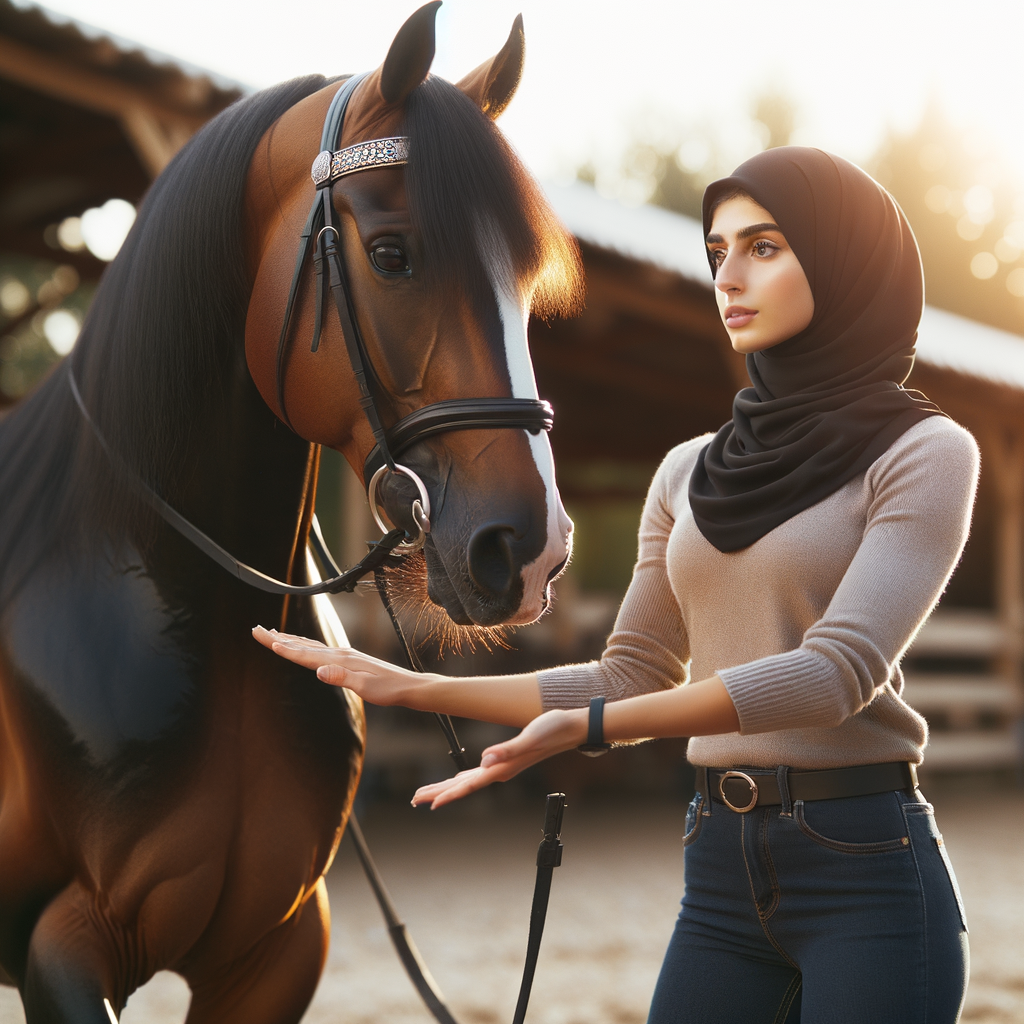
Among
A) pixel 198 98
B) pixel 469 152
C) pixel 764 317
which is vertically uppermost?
pixel 198 98

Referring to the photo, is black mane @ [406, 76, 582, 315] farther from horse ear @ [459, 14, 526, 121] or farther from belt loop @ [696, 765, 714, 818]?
belt loop @ [696, 765, 714, 818]

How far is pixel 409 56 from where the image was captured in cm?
156

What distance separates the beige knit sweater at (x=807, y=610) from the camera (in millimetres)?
1219

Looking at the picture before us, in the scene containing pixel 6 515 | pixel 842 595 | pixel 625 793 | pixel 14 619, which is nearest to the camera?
pixel 842 595

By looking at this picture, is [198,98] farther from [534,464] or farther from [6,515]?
[534,464]

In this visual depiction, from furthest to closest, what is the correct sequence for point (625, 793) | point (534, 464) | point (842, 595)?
point (625, 793) → point (534, 464) → point (842, 595)

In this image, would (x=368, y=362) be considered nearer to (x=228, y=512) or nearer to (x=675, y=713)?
(x=228, y=512)

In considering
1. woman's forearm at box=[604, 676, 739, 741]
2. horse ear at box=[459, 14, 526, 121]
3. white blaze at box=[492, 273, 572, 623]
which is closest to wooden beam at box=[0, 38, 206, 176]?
horse ear at box=[459, 14, 526, 121]

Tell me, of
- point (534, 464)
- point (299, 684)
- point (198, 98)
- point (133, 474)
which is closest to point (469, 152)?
point (534, 464)

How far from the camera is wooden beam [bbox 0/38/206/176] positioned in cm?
451

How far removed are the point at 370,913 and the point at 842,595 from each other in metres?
4.28

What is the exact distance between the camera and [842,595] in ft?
4.23

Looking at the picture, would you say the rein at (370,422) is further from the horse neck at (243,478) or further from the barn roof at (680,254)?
the barn roof at (680,254)

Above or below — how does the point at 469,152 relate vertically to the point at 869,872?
above
